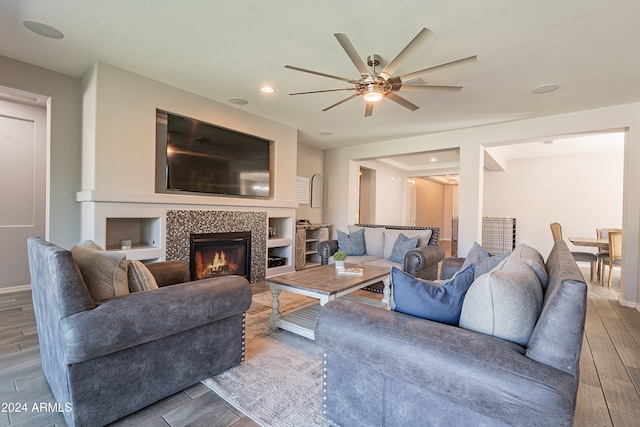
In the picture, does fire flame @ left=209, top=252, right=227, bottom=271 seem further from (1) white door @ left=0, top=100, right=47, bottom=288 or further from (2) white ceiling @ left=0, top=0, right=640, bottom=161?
(1) white door @ left=0, top=100, right=47, bottom=288

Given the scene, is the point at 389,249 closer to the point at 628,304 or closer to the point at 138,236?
A: the point at 628,304

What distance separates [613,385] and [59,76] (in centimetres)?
571

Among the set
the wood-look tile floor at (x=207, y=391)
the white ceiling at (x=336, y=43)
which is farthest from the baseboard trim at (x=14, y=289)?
the white ceiling at (x=336, y=43)

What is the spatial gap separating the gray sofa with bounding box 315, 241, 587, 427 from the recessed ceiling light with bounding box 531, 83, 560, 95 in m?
2.74

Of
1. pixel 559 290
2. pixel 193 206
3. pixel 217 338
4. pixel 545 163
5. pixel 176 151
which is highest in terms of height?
pixel 545 163

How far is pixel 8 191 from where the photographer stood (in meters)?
3.75

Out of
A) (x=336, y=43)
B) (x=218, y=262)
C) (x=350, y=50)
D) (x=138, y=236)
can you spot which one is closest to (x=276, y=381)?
(x=350, y=50)

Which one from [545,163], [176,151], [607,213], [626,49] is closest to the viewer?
[626,49]

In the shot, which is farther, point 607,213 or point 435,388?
point 607,213

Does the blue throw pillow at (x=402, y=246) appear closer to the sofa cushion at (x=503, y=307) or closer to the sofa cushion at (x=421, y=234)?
the sofa cushion at (x=421, y=234)

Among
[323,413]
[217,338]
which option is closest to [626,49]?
[323,413]

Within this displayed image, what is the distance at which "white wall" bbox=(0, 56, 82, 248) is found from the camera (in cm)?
321

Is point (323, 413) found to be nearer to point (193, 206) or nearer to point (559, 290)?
point (559, 290)

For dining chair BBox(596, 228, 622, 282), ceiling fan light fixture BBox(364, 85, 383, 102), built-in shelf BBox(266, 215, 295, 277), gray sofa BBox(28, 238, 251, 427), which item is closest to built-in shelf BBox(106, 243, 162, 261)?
gray sofa BBox(28, 238, 251, 427)
